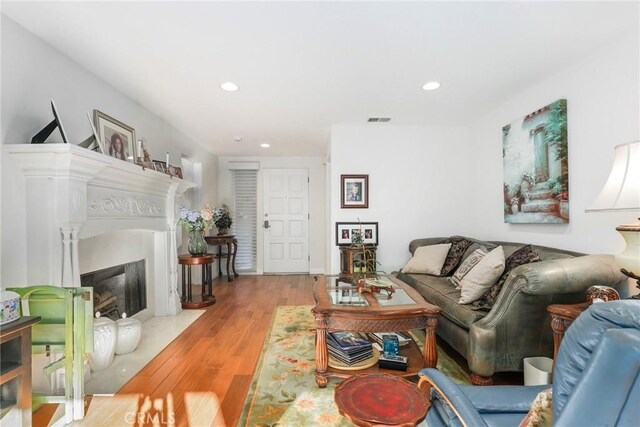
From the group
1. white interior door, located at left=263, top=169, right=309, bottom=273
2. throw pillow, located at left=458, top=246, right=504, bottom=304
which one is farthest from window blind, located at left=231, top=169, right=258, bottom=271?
throw pillow, located at left=458, top=246, right=504, bottom=304

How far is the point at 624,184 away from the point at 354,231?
2.62m

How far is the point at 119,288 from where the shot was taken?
109 inches

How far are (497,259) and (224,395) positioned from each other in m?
2.16

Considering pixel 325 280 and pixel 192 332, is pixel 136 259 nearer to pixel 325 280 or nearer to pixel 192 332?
pixel 192 332

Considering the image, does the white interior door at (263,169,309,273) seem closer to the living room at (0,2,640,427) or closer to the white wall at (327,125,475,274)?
the living room at (0,2,640,427)

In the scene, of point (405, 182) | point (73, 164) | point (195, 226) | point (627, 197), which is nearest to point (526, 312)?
point (627, 197)

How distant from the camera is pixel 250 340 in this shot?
8.65 feet

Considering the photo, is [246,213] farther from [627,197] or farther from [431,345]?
[627,197]

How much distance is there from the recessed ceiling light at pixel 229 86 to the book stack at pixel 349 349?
224 centimetres

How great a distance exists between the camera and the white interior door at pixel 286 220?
5.75 m

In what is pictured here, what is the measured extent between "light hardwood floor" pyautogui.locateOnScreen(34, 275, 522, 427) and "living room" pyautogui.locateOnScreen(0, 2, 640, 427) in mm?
899

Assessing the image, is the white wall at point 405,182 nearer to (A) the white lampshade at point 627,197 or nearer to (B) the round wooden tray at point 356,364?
(B) the round wooden tray at point 356,364

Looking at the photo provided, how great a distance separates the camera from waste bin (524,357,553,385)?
64.4 inches

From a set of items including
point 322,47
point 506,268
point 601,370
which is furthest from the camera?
point 506,268
